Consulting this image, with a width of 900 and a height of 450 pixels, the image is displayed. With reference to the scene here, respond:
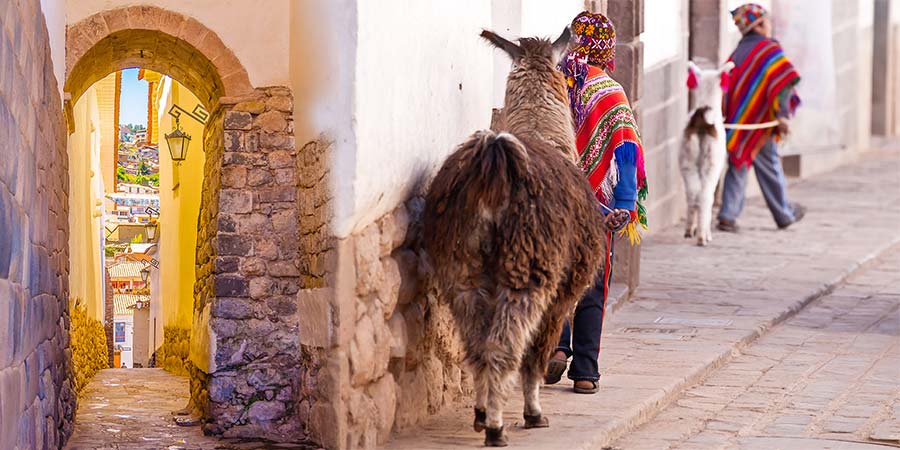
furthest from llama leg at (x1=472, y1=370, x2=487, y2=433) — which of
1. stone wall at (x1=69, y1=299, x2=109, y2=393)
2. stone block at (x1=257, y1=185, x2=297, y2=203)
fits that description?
stone wall at (x1=69, y1=299, x2=109, y2=393)

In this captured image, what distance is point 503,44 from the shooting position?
7109mm

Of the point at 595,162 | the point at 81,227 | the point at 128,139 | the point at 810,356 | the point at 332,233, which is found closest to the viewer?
the point at 332,233

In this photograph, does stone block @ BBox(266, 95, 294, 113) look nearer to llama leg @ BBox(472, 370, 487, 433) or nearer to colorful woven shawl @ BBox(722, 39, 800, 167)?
llama leg @ BBox(472, 370, 487, 433)

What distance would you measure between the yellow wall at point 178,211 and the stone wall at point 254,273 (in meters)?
4.07

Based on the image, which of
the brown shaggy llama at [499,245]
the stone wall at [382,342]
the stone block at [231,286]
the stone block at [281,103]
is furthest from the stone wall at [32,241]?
the brown shaggy llama at [499,245]

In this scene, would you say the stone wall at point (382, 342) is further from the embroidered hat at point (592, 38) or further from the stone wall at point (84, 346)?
the stone wall at point (84, 346)

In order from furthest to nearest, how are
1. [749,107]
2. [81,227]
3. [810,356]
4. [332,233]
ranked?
[749,107] < [81,227] < [810,356] < [332,233]

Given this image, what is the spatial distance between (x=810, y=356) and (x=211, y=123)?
11.5 ft

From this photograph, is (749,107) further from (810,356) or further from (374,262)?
(374,262)

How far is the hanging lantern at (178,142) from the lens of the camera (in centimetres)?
1218

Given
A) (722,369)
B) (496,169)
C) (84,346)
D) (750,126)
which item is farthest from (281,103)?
(750,126)

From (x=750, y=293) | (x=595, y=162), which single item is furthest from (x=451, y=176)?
(x=750, y=293)

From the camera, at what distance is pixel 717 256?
12.9 meters

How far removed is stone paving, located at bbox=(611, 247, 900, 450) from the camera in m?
6.93
